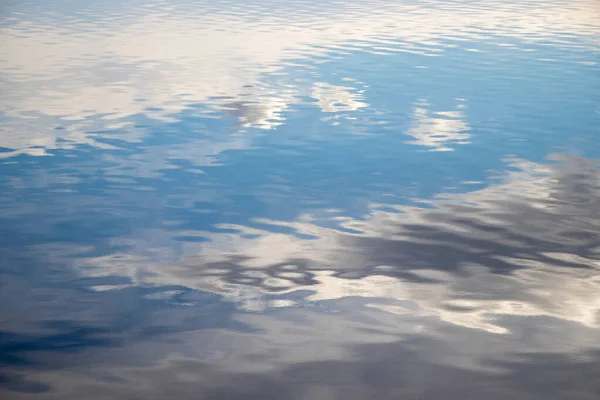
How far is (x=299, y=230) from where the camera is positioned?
28.9 feet

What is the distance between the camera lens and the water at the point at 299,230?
5.92 metres

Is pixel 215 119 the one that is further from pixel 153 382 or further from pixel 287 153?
pixel 153 382

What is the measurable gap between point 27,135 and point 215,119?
3.30 metres

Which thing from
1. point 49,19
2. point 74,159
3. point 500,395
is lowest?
point 500,395

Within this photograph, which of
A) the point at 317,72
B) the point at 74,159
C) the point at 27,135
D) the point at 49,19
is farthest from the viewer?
the point at 49,19

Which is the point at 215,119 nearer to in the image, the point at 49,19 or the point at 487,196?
the point at 487,196

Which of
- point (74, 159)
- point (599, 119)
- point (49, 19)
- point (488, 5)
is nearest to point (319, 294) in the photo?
point (74, 159)

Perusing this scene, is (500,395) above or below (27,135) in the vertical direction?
below

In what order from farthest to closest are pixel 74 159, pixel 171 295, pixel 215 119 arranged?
pixel 215 119
pixel 74 159
pixel 171 295

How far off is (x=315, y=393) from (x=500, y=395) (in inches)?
53.5

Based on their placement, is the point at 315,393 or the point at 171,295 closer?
the point at 315,393

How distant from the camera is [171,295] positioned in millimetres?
7113

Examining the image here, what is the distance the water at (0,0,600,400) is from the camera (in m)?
5.92

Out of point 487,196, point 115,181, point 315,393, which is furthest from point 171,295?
point 487,196
